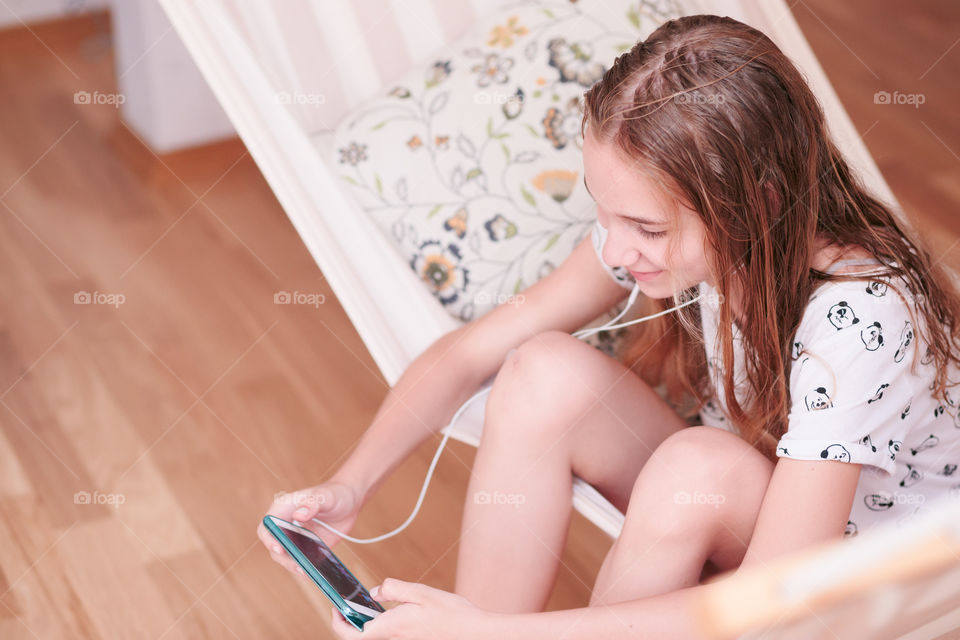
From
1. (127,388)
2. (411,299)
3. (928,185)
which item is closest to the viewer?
(411,299)

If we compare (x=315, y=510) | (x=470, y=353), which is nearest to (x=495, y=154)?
(x=470, y=353)

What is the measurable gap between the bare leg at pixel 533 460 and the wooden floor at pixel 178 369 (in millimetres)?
310

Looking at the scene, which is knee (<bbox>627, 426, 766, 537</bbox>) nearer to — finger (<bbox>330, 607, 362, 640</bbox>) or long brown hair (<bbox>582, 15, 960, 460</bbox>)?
long brown hair (<bbox>582, 15, 960, 460</bbox>)

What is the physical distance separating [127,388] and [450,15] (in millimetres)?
698

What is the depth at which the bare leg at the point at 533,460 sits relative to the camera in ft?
2.95

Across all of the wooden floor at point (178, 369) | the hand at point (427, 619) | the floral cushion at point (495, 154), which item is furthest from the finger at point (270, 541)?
the floral cushion at point (495, 154)

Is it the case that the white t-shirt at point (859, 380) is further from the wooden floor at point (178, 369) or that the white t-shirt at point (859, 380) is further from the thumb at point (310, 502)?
the wooden floor at point (178, 369)

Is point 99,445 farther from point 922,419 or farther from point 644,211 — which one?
point 922,419

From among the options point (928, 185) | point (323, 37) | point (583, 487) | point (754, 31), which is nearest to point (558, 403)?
point (583, 487)

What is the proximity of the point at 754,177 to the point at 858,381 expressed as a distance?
171 mm

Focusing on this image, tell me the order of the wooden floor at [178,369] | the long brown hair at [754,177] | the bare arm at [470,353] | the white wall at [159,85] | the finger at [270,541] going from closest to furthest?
the long brown hair at [754,177] < the finger at [270,541] < the bare arm at [470,353] < the wooden floor at [178,369] < the white wall at [159,85]

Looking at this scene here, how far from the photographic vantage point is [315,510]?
0.88 metres

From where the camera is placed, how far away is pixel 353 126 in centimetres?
129

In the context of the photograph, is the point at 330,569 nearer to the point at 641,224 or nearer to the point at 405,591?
the point at 405,591
